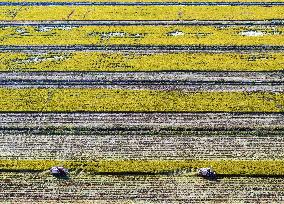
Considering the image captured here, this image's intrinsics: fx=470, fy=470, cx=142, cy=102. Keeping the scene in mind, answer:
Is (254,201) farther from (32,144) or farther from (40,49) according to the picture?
(40,49)

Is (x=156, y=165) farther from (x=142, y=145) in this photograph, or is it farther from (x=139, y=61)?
(x=139, y=61)

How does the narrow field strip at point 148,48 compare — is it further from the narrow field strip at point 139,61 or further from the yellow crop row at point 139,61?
the yellow crop row at point 139,61

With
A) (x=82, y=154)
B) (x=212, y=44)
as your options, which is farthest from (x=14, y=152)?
(x=212, y=44)

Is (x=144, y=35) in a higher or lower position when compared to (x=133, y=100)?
higher

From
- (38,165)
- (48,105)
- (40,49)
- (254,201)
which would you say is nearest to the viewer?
(254,201)

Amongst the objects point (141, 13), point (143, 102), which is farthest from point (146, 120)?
point (141, 13)

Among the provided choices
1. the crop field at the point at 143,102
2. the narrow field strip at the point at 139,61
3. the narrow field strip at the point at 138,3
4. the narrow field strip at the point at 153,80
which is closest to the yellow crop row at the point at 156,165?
the crop field at the point at 143,102
